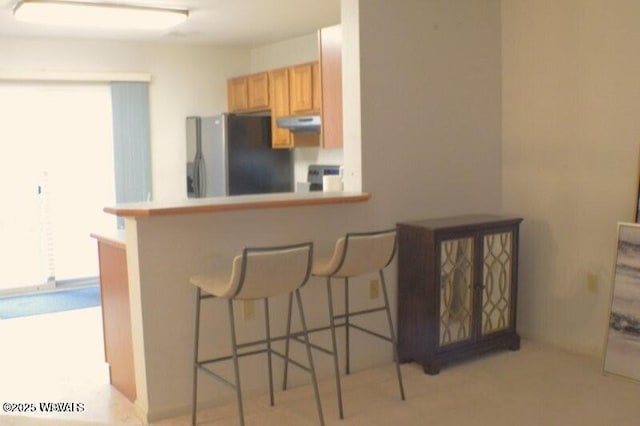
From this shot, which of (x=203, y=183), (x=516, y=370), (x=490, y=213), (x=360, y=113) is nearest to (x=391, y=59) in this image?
(x=360, y=113)

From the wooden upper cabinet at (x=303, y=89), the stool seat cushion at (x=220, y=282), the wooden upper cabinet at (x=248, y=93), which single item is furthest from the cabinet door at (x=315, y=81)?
the stool seat cushion at (x=220, y=282)

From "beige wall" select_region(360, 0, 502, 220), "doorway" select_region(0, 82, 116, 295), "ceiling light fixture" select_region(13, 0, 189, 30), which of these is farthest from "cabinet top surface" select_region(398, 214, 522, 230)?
"doorway" select_region(0, 82, 116, 295)

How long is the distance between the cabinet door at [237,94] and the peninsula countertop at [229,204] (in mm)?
3070

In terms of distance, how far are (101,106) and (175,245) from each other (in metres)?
3.75

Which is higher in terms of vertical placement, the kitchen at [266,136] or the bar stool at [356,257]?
the kitchen at [266,136]

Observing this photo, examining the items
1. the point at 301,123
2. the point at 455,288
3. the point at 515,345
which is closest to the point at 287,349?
the point at 455,288

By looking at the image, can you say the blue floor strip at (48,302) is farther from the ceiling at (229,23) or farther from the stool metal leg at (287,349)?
the stool metal leg at (287,349)

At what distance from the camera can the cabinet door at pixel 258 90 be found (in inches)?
244

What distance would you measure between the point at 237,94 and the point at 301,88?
1.22m

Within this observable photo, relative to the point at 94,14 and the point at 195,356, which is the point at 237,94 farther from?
the point at 195,356

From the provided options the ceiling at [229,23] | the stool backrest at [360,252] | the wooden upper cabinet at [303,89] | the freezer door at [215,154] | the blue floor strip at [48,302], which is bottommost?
the blue floor strip at [48,302]

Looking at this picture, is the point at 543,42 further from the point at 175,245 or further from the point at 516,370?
the point at 175,245

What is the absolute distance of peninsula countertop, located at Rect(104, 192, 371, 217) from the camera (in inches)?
119

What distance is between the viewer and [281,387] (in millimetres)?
3561
